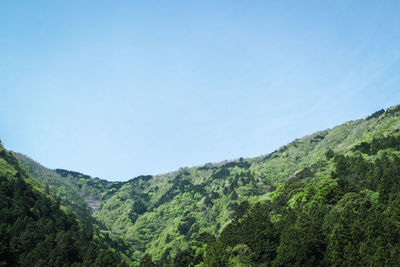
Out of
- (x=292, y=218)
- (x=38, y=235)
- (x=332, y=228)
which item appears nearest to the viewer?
(x=332, y=228)

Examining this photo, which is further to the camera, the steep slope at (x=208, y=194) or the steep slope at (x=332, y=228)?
the steep slope at (x=208, y=194)

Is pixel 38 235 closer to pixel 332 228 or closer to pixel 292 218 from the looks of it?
pixel 292 218

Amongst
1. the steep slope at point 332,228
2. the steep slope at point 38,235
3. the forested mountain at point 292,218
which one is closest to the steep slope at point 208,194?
the forested mountain at point 292,218

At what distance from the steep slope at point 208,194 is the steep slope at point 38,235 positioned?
24623 mm

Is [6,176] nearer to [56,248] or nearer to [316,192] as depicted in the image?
[56,248]

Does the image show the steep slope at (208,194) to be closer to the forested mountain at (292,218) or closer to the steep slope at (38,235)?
the forested mountain at (292,218)

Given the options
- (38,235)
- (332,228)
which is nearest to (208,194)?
(38,235)

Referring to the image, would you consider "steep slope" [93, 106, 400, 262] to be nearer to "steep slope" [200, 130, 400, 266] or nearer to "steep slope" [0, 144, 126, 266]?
Answer: "steep slope" [200, 130, 400, 266]

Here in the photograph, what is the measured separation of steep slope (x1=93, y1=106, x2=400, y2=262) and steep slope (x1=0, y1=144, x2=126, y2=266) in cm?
2462

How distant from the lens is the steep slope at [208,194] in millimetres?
105125

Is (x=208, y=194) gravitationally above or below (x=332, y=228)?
above

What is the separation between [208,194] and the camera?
5595 inches

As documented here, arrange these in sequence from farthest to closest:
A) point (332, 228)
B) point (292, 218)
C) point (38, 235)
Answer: point (38, 235) < point (292, 218) < point (332, 228)

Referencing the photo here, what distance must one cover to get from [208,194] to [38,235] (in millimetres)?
86444
